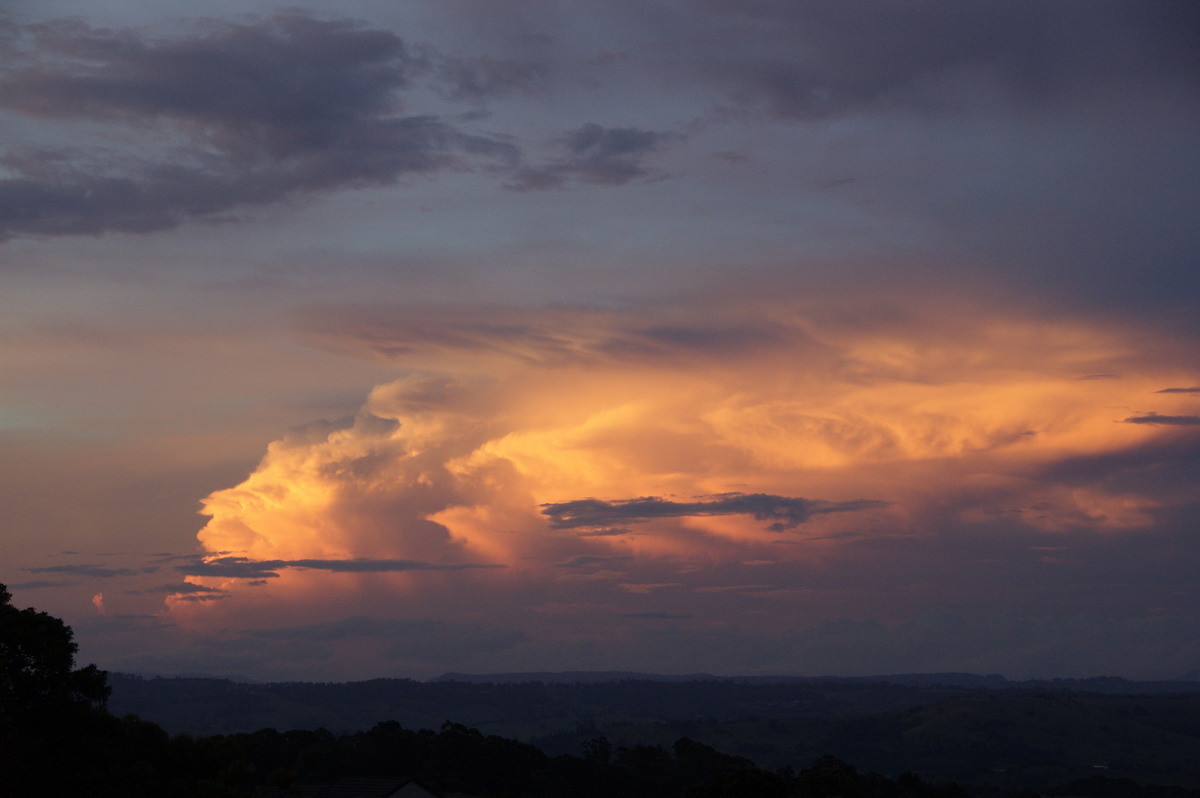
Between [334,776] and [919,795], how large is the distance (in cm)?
7012

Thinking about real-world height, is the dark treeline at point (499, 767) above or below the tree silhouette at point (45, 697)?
below

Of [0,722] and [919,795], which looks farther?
[919,795]

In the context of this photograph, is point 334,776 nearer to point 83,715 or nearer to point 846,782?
point 846,782

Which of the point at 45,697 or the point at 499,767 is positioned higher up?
the point at 45,697

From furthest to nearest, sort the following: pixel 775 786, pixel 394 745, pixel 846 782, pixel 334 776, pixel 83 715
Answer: pixel 394 745, pixel 334 776, pixel 846 782, pixel 775 786, pixel 83 715

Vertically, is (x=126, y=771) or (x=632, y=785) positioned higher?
(x=126, y=771)

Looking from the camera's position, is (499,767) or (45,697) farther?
(499,767)

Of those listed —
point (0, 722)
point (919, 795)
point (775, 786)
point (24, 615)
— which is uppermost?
point (24, 615)

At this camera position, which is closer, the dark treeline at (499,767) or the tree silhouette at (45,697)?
the tree silhouette at (45,697)

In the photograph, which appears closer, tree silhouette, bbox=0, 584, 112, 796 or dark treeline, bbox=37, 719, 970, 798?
tree silhouette, bbox=0, 584, 112, 796

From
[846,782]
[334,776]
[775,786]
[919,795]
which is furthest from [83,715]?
[919,795]

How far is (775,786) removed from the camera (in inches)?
2970

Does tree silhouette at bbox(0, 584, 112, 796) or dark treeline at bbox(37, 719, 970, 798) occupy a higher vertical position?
tree silhouette at bbox(0, 584, 112, 796)

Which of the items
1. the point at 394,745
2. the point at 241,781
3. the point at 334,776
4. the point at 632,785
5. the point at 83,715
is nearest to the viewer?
the point at 83,715
